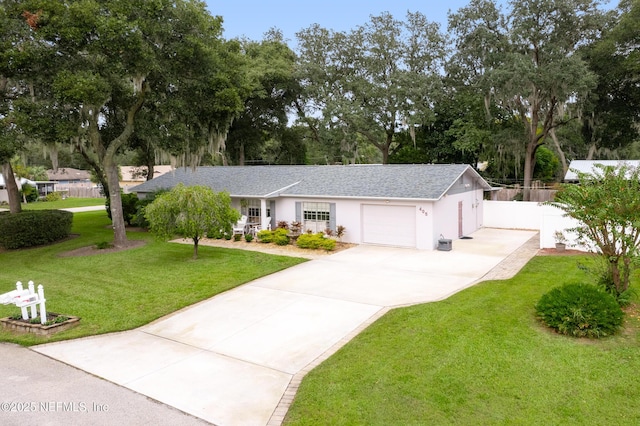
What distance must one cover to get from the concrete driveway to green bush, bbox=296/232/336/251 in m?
2.39

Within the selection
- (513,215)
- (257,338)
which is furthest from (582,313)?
(513,215)

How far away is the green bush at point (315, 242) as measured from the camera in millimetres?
16219

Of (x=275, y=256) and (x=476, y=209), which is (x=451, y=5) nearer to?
(x=476, y=209)

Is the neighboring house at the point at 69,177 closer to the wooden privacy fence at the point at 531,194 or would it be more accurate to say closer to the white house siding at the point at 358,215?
the white house siding at the point at 358,215

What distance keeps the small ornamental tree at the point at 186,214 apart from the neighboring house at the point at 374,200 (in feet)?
14.9

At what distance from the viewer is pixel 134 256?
1584 cm

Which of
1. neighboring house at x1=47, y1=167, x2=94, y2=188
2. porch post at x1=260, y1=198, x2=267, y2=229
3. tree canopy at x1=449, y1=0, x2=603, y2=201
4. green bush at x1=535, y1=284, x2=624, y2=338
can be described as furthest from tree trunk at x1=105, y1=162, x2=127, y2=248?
neighboring house at x1=47, y1=167, x2=94, y2=188

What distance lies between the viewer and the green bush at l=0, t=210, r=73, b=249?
17.8m

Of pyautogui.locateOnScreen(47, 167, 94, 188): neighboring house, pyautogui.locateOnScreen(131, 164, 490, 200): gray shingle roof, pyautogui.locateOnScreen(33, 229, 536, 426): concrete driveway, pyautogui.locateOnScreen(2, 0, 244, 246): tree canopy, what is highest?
pyautogui.locateOnScreen(2, 0, 244, 246): tree canopy

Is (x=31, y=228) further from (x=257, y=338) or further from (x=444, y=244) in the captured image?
(x=444, y=244)

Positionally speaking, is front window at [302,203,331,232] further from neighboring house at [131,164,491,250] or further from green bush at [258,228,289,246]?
green bush at [258,228,289,246]

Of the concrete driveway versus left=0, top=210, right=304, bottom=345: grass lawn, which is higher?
left=0, top=210, right=304, bottom=345: grass lawn

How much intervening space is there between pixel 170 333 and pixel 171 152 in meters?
11.7

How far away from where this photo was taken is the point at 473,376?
19.9 feet
